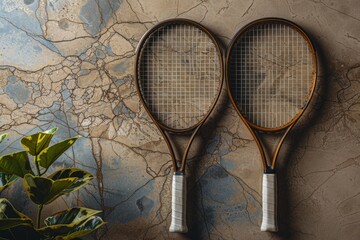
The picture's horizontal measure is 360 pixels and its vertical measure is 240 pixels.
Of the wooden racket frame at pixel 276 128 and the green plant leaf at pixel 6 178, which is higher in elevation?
the wooden racket frame at pixel 276 128

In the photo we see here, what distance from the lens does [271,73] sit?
73.2 inches

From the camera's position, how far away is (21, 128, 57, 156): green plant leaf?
1558 mm

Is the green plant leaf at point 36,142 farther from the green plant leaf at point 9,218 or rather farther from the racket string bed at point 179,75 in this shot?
the racket string bed at point 179,75

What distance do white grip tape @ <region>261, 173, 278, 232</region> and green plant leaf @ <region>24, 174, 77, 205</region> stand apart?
0.71 metres

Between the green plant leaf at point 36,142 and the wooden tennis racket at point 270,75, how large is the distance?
2.40 ft

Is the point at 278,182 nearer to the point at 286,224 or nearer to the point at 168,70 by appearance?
the point at 286,224

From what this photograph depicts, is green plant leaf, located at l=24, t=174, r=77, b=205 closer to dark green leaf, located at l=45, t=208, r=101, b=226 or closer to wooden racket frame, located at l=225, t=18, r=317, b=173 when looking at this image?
dark green leaf, located at l=45, t=208, r=101, b=226

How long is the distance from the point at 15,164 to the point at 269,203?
0.92 meters

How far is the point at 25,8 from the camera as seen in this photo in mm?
1902

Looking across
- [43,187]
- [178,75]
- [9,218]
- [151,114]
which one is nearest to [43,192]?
[43,187]

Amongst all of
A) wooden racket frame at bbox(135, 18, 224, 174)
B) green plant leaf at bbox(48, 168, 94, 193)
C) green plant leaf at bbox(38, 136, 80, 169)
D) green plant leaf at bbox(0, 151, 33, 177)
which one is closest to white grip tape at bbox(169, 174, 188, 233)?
wooden racket frame at bbox(135, 18, 224, 174)

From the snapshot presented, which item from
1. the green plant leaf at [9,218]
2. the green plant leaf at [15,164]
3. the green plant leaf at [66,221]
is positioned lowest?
the green plant leaf at [66,221]

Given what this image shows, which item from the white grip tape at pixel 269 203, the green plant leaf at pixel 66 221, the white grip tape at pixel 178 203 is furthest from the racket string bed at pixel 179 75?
the green plant leaf at pixel 66 221

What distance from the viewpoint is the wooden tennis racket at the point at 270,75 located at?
1.84m
